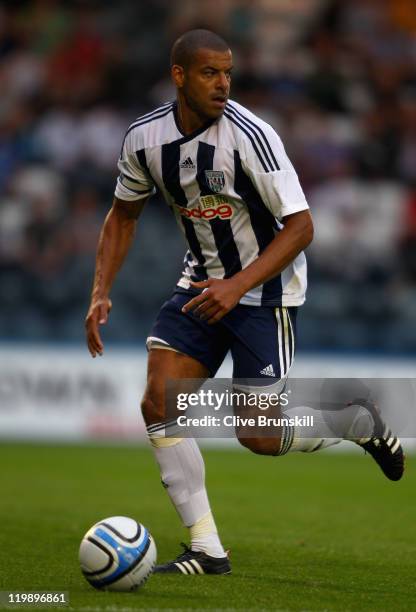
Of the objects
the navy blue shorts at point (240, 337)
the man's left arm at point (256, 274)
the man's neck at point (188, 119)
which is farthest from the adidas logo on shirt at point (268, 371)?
the man's neck at point (188, 119)

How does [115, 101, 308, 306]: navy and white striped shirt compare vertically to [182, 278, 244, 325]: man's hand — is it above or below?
above

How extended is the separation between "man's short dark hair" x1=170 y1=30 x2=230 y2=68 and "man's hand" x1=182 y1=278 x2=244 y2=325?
3.40 feet

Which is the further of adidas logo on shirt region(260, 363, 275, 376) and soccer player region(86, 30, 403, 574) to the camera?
adidas logo on shirt region(260, 363, 275, 376)

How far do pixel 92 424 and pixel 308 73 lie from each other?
18.7 ft

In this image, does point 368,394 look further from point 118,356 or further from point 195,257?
point 118,356

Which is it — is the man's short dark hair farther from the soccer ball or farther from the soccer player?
the soccer ball

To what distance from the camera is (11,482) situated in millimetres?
9984

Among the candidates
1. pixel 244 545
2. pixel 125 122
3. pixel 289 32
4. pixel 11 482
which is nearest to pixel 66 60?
pixel 125 122

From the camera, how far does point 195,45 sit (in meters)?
5.42

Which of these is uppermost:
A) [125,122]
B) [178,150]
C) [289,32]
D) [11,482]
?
[289,32]

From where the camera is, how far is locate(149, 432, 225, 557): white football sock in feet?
18.7

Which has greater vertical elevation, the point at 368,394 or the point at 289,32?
the point at 289,32

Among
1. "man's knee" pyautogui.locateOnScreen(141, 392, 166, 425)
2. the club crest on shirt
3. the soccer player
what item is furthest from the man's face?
"man's knee" pyautogui.locateOnScreen(141, 392, 166, 425)

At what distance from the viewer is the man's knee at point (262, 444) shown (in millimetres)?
5527
